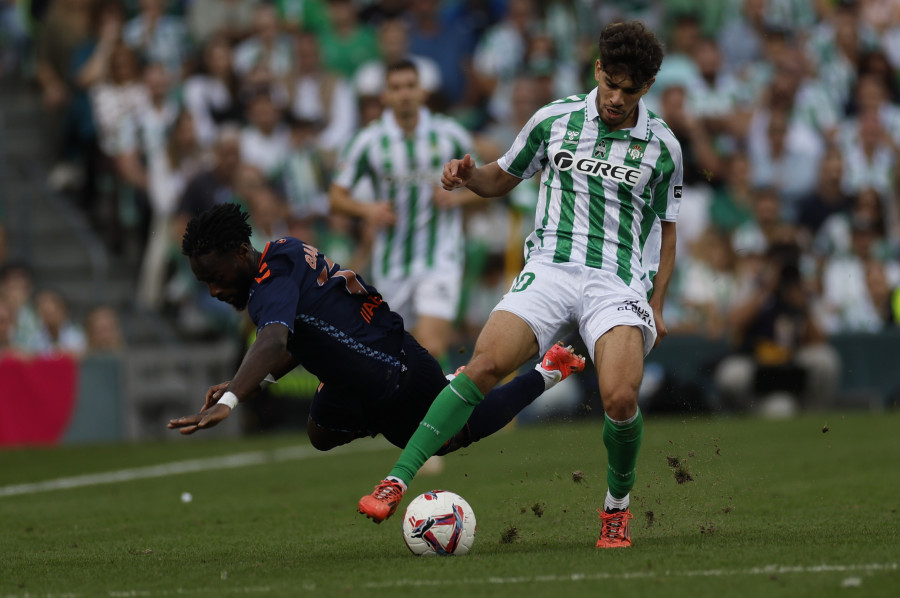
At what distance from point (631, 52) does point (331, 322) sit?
71.1 inches

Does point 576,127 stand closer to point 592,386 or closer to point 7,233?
point 592,386

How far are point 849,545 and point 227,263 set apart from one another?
9.52 ft

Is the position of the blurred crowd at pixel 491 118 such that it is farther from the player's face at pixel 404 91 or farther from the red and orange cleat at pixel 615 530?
the red and orange cleat at pixel 615 530

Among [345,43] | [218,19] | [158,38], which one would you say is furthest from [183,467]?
[218,19]

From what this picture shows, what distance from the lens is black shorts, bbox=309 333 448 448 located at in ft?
21.6

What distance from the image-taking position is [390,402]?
21.7 ft

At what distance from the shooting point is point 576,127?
6562 mm

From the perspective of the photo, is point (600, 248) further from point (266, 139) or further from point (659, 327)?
point (266, 139)

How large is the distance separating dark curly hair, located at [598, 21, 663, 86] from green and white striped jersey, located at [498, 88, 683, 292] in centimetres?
27

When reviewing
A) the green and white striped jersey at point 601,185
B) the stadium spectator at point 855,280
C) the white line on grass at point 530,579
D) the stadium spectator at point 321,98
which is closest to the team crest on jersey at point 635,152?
the green and white striped jersey at point 601,185

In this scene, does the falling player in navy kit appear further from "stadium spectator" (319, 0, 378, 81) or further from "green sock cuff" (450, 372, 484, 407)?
"stadium spectator" (319, 0, 378, 81)

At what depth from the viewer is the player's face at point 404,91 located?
399 inches

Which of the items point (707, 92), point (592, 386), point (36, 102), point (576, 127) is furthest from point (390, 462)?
point (36, 102)

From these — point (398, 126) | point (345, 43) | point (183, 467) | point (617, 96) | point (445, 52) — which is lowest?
point (183, 467)
